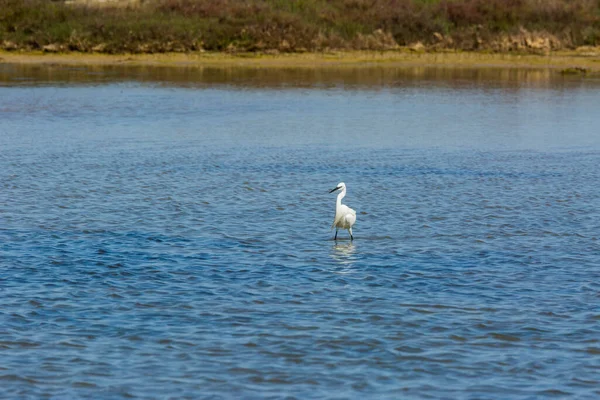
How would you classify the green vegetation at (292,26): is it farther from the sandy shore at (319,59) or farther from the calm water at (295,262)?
the calm water at (295,262)

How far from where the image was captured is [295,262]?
11773 mm

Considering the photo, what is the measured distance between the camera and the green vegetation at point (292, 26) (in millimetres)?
48094

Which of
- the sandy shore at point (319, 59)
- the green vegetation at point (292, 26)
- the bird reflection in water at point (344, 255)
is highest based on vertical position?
the green vegetation at point (292, 26)

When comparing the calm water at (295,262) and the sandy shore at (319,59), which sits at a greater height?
the sandy shore at (319,59)

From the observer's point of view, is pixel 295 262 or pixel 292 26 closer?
pixel 295 262

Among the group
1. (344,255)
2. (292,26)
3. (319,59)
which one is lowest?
(344,255)

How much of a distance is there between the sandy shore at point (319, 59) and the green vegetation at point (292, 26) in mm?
576

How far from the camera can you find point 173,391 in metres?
7.79

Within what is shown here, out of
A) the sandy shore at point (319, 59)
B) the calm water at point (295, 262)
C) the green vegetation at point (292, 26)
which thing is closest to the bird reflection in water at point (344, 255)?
the calm water at point (295, 262)

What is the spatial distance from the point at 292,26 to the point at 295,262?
37.4 meters

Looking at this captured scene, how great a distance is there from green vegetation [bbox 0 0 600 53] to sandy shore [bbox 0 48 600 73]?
0.58 meters

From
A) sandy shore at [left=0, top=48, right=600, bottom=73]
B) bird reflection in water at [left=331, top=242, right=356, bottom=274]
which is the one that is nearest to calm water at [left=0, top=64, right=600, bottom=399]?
bird reflection in water at [left=331, top=242, right=356, bottom=274]

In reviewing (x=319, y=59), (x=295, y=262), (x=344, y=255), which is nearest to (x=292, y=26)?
(x=319, y=59)

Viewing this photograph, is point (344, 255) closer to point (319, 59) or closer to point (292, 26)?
point (319, 59)
